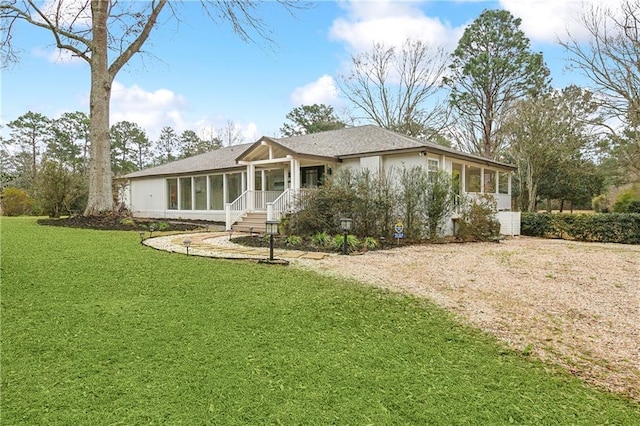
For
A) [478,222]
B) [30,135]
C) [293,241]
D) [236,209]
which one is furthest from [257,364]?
[30,135]

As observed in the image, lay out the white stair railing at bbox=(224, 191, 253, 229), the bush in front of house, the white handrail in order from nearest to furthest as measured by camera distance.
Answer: the bush in front of house, the white handrail, the white stair railing at bbox=(224, 191, 253, 229)

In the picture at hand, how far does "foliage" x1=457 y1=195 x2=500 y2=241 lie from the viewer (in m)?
11.9

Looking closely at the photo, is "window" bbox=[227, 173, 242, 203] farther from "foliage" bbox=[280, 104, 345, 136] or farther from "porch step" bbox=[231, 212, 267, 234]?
"foliage" bbox=[280, 104, 345, 136]

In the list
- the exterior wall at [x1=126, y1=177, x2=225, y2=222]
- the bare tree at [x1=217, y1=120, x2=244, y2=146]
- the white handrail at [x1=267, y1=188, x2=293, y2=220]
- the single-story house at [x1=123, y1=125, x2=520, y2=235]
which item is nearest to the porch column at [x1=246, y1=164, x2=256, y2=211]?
the single-story house at [x1=123, y1=125, x2=520, y2=235]

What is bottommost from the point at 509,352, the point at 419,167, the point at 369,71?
the point at 509,352

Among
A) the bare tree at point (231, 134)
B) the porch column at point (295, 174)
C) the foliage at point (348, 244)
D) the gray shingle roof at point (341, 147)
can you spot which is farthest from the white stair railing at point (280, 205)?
the bare tree at point (231, 134)

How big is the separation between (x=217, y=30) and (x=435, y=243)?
9.33m

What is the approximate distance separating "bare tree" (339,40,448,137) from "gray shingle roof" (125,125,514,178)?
10096 mm

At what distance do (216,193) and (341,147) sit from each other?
717cm

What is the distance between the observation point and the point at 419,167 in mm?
11477

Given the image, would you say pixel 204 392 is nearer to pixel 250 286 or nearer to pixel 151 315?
pixel 151 315

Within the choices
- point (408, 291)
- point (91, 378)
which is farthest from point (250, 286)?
point (91, 378)

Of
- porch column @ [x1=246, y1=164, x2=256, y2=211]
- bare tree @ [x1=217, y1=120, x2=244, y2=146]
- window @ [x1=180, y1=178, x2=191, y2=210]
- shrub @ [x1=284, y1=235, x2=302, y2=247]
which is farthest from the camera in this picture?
bare tree @ [x1=217, y1=120, x2=244, y2=146]

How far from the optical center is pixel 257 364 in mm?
2871
